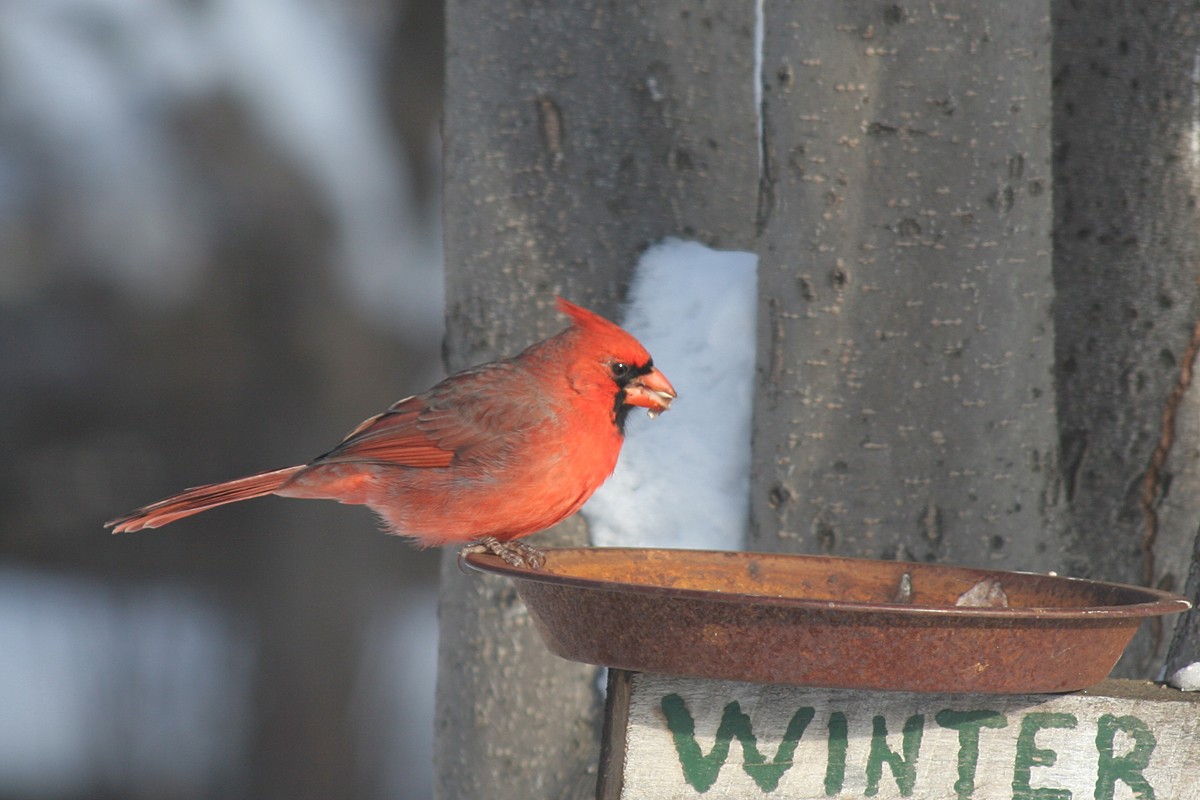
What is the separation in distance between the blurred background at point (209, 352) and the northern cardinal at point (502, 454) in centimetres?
343

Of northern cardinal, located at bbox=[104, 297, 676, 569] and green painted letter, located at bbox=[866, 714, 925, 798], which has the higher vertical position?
northern cardinal, located at bbox=[104, 297, 676, 569]

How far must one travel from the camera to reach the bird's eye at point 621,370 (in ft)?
7.03

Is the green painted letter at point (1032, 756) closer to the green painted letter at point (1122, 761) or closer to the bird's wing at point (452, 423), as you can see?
the green painted letter at point (1122, 761)

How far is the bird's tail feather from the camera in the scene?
2.08m

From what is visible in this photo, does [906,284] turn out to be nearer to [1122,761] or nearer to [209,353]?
[1122,761]

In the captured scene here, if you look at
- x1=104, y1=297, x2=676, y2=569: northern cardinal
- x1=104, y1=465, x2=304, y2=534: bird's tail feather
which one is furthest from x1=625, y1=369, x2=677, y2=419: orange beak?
x1=104, y1=465, x2=304, y2=534: bird's tail feather

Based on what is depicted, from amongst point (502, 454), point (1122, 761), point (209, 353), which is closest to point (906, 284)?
point (502, 454)

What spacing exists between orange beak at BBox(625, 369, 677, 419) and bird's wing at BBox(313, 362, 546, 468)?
0.15 meters

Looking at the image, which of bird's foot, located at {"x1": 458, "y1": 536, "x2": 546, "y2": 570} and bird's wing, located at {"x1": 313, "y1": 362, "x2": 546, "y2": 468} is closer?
bird's foot, located at {"x1": 458, "y1": 536, "x2": 546, "y2": 570}

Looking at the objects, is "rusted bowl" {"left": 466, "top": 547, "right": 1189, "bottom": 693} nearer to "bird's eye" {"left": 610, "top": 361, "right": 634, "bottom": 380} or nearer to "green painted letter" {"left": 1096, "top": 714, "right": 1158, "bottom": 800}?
"green painted letter" {"left": 1096, "top": 714, "right": 1158, "bottom": 800}

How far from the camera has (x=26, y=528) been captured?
6.20 meters

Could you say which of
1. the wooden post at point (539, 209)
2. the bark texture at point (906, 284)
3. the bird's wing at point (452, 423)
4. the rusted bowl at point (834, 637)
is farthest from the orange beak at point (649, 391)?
the rusted bowl at point (834, 637)

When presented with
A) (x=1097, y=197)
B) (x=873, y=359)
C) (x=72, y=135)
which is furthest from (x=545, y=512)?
(x=72, y=135)

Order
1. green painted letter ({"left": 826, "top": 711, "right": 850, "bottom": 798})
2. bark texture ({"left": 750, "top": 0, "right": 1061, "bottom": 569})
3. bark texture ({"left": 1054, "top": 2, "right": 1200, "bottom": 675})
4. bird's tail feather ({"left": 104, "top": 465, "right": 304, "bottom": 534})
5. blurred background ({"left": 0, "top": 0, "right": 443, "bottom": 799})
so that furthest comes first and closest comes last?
blurred background ({"left": 0, "top": 0, "right": 443, "bottom": 799})
bark texture ({"left": 1054, "top": 2, "right": 1200, "bottom": 675})
bark texture ({"left": 750, "top": 0, "right": 1061, "bottom": 569})
bird's tail feather ({"left": 104, "top": 465, "right": 304, "bottom": 534})
green painted letter ({"left": 826, "top": 711, "right": 850, "bottom": 798})
